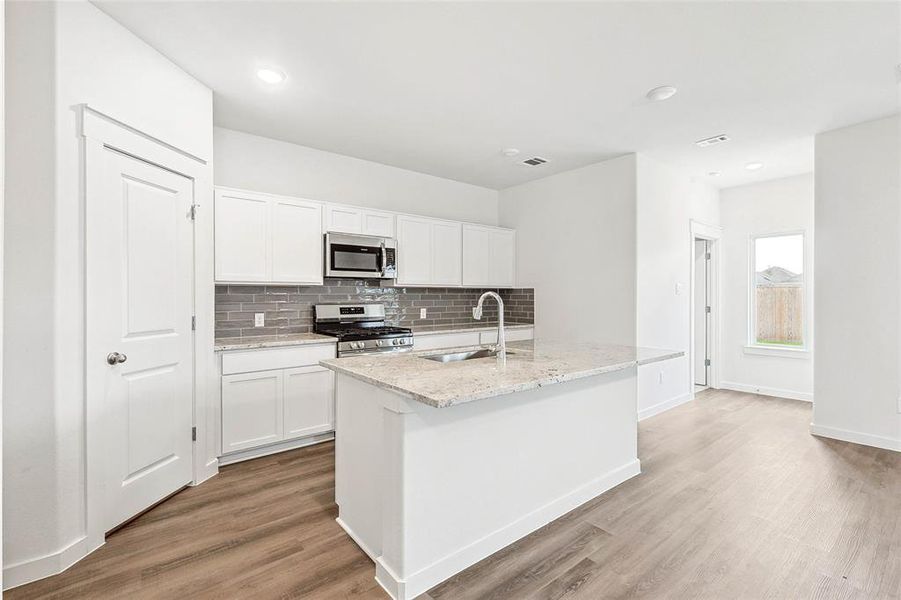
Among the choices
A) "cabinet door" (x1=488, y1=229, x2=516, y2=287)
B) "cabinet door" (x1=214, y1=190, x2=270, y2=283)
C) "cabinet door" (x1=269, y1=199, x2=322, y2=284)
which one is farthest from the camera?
"cabinet door" (x1=488, y1=229, x2=516, y2=287)

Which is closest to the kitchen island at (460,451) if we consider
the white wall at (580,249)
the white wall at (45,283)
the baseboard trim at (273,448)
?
the white wall at (45,283)

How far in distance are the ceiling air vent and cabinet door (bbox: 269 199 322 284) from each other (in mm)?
3617

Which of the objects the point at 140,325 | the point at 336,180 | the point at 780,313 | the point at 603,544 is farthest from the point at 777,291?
the point at 140,325

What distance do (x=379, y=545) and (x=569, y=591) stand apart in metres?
0.89

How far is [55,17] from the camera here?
78.9 inches

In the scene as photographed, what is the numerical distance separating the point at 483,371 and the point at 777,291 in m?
5.15

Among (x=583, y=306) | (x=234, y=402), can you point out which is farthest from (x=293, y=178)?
(x=583, y=306)

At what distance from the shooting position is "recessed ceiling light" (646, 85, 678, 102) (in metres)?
2.95

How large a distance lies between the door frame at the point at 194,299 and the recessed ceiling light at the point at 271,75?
2.31 feet

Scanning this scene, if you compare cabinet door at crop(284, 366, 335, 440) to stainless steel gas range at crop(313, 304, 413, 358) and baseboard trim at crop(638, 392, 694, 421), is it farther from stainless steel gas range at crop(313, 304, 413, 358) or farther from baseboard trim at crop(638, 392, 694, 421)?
baseboard trim at crop(638, 392, 694, 421)

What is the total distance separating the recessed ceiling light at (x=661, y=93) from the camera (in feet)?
9.69

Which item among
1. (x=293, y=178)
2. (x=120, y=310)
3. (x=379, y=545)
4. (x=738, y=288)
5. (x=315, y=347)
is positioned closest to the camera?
(x=379, y=545)

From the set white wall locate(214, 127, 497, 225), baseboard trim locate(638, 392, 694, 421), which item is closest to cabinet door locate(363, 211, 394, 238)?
white wall locate(214, 127, 497, 225)

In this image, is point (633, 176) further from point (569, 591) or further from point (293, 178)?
point (569, 591)
